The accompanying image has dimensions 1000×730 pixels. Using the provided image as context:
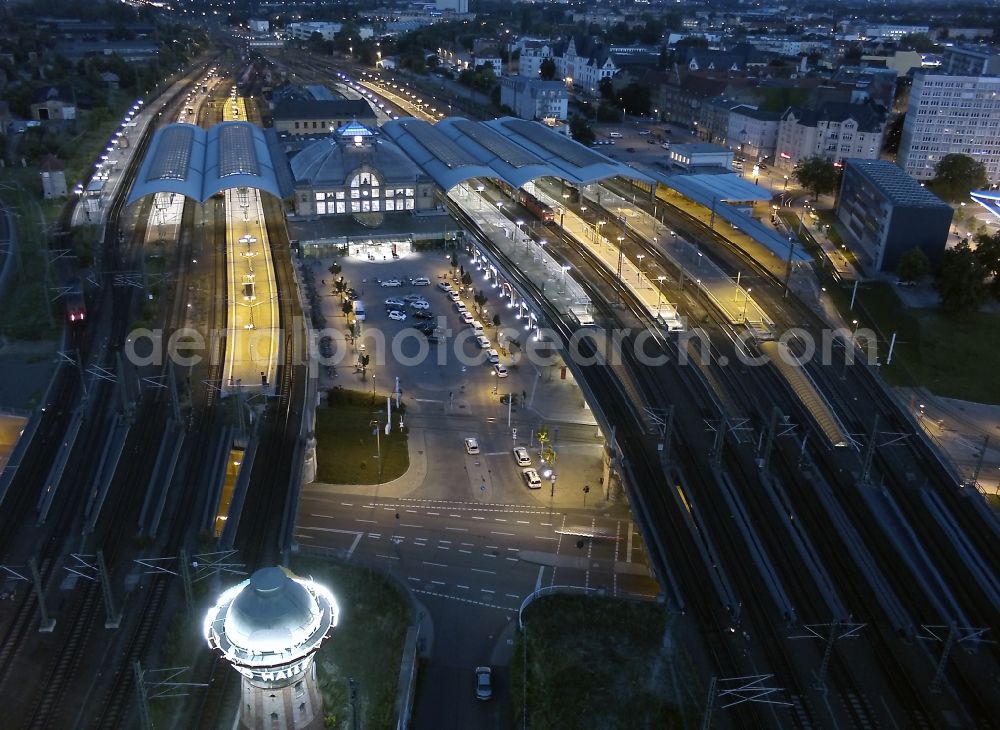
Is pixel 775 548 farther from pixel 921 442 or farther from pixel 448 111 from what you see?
pixel 448 111

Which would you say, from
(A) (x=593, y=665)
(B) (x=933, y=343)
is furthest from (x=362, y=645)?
(B) (x=933, y=343)

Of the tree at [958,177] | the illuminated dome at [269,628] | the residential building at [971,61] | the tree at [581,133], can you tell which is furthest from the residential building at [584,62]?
the illuminated dome at [269,628]

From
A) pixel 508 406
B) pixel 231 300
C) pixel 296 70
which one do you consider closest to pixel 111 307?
pixel 231 300

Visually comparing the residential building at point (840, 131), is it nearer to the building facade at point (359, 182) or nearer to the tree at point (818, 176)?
the tree at point (818, 176)

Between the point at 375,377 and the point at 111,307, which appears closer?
the point at 375,377

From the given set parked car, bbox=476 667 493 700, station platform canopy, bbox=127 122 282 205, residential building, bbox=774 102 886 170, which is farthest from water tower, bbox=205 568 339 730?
residential building, bbox=774 102 886 170

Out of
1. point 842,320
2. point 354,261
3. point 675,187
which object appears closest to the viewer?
point 842,320
